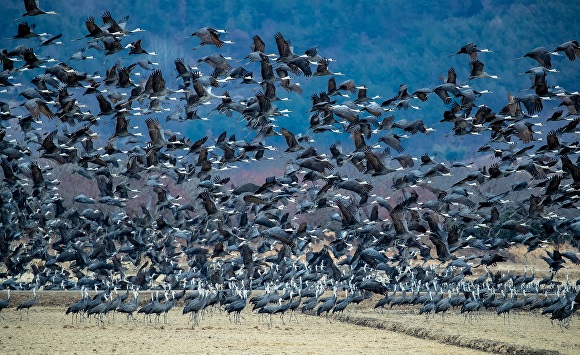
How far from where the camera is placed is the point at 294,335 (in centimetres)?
2667

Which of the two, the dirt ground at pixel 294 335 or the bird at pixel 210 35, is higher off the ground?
the bird at pixel 210 35

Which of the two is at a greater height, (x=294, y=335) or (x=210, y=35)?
(x=210, y=35)

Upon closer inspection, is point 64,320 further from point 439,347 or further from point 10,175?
point 439,347

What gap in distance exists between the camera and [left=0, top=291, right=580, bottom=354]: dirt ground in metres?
22.5

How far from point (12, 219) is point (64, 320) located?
8713 mm

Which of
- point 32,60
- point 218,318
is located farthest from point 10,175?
point 218,318

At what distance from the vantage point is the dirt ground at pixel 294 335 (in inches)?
886

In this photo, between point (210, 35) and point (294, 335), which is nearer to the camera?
point (210, 35)

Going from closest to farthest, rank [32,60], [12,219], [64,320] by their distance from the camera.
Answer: [32,60] → [64,320] → [12,219]

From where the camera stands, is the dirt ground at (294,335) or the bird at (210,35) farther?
the dirt ground at (294,335)

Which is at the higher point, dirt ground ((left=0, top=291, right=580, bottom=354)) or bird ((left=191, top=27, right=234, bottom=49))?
bird ((left=191, top=27, right=234, bottom=49))

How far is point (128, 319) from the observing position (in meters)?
30.5

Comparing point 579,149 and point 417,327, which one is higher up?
point 579,149

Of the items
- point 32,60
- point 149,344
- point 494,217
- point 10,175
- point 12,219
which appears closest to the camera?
point 32,60
